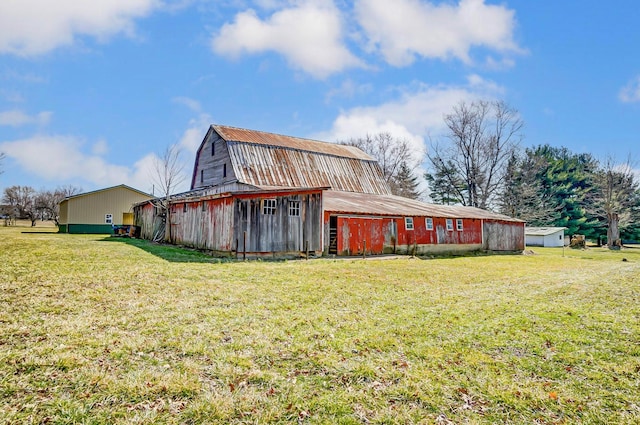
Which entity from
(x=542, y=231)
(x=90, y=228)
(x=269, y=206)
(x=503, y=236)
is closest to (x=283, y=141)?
(x=269, y=206)

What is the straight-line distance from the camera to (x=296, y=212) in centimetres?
1747

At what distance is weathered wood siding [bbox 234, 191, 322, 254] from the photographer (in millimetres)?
16062

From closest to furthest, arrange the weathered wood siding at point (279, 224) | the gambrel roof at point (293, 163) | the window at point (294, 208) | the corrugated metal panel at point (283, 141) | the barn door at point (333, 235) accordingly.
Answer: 1. the weathered wood siding at point (279, 224)
2. the window at point (294, 208)
3. the barn door at point (333, 235)
4. the gambrel roof at point (293, 163)
5. the corrugated metal panel at point (283, 141)

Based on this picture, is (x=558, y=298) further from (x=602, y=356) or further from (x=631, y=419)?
(x=631, y=419)

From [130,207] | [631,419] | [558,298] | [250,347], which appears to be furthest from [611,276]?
[130,207]

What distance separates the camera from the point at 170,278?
10117 millimetres

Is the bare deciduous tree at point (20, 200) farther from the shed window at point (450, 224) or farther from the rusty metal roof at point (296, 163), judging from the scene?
the shed window at point (450, 224)

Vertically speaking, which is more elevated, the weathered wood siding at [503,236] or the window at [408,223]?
the window at [408,223]

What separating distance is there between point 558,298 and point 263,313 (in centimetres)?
768

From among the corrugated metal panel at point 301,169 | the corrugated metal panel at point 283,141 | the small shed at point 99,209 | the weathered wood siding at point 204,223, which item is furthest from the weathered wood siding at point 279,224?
the small shed at point 99,209

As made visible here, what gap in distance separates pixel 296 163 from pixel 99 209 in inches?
745

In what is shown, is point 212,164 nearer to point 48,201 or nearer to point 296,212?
point 296,212

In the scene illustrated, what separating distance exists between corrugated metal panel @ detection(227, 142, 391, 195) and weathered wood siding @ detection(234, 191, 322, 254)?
8.19m

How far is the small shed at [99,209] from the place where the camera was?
106 ft
